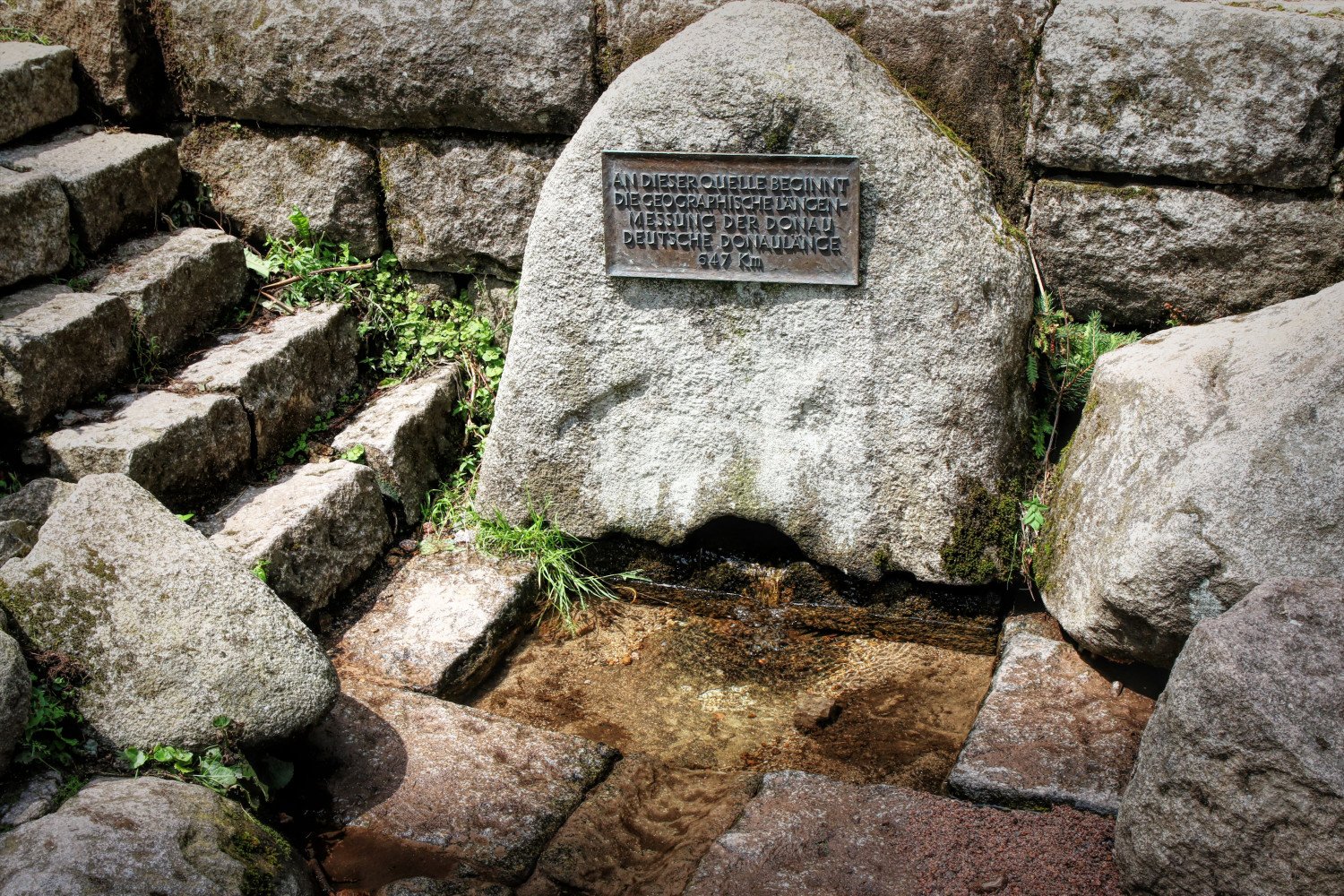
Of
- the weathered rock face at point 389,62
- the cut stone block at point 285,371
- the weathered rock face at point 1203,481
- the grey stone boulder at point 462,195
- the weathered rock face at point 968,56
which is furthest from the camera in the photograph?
the grey stone boulder at point 462,195

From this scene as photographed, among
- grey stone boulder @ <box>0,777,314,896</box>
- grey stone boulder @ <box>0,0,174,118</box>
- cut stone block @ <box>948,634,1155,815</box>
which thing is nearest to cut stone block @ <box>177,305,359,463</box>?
grey stone boulder @ <box>0,0,174,118</box>

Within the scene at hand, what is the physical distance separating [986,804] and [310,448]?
2.60 metres

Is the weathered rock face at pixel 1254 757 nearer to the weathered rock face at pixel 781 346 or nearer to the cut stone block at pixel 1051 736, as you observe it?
the cut stone block at pixel 1051 736

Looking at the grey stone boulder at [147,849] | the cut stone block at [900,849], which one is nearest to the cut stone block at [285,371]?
the grey stone boulder at [147,849]

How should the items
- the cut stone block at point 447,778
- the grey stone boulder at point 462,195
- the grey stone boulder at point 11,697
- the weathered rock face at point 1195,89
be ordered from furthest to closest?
the grey stone boulder at point 462,195, the weathered rock face at point 1195,89, the cut stone block at point 447,778, the grey stone boulder at point 11,697

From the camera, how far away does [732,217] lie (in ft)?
11.5

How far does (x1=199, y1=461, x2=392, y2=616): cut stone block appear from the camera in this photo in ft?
11.2

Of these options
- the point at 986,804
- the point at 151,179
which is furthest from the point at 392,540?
the point at 986,804

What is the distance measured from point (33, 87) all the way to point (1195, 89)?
4063mm

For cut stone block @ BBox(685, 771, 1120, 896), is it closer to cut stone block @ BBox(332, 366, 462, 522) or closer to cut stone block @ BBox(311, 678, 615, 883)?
cut stone block @ BBox(311, 678, 615, 883)

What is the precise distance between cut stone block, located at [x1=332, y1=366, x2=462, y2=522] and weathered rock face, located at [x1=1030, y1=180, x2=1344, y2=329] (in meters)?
2.27

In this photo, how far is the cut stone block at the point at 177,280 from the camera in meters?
3.81

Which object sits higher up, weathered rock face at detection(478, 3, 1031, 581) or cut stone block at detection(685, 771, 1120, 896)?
weathered rock face at detection(478, 3, 1031, 581)

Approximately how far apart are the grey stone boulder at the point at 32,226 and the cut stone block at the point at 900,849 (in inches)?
115
